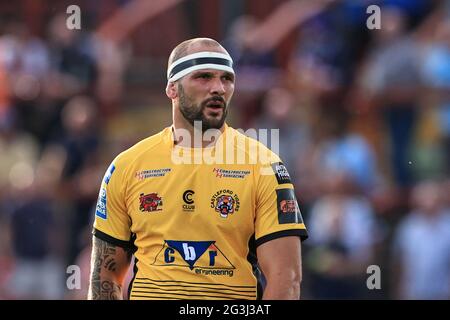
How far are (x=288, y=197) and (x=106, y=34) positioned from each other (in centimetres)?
1139

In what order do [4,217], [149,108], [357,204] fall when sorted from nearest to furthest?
[357,204], [4,217], [149,108]

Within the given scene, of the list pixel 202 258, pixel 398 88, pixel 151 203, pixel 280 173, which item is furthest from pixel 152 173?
pixel 398 88

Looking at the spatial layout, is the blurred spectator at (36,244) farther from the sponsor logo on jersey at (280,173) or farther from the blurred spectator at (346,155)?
the sponsor logo on jersey at (280,173)

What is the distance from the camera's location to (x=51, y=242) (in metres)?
16.8

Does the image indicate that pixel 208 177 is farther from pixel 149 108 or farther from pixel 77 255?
pixel 149 108

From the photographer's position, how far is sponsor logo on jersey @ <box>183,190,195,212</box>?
8.43 metres

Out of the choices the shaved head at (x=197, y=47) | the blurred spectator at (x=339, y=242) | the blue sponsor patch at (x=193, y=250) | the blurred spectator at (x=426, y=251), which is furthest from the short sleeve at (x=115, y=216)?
the blurred spectator at (x=426, y=251)

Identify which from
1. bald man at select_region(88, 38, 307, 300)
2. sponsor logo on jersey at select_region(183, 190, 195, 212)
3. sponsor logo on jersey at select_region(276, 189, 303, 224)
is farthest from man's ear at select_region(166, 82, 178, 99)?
sponsor logo on jersey at select_region(276, 189, 303, 224)

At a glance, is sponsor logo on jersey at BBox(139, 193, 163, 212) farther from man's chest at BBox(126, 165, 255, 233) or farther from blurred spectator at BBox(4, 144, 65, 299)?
blurred spectator at BBox(4, 144, 65, 299)

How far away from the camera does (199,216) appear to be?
27.5ft

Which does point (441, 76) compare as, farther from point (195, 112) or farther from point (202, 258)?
point (202, 258)

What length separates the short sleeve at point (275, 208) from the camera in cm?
825

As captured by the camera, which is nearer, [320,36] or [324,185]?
[324,185]
